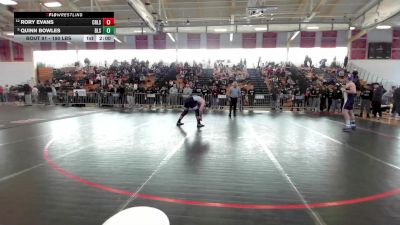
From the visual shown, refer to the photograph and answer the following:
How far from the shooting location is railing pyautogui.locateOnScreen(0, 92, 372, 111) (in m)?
18.1

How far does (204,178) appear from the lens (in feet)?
15.9

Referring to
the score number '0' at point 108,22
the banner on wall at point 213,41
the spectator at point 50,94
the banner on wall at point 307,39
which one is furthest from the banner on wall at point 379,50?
the spectator at point 50,94

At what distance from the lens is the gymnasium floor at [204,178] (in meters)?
3.53

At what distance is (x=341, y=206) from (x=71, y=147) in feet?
20.1

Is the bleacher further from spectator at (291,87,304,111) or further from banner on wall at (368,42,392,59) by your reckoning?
banner on wall at (368,42,392,59)

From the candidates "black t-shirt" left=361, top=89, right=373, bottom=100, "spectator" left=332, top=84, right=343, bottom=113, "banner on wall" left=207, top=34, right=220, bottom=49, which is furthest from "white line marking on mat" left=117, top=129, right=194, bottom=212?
"banner on wall" left=207, top=34, right=220, bottom=49

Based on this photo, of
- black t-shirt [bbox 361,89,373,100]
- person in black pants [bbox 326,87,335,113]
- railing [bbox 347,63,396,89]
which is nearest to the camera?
black t-shirt [bbox 361,89,373,100]

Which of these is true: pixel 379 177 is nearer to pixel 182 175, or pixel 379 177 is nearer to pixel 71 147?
pixel 182 175

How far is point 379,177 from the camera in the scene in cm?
496

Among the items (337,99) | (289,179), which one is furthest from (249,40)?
(289,179)

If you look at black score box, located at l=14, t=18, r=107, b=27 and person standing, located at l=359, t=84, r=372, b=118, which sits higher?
black score box, located at l=14, t=18, r=107, b=27
